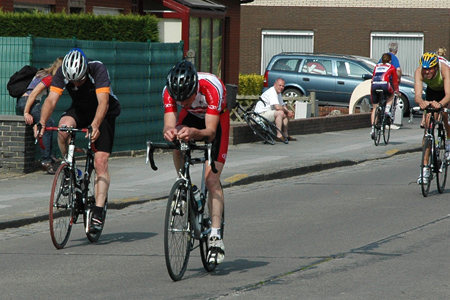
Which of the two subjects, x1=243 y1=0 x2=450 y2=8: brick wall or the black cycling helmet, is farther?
x1=243 y1=0 x2=450 y2=8: brick wall

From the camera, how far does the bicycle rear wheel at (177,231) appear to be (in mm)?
6668

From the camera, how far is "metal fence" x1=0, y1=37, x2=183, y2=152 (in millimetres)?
13984

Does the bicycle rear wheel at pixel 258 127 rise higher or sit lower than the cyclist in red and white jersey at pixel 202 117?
lower

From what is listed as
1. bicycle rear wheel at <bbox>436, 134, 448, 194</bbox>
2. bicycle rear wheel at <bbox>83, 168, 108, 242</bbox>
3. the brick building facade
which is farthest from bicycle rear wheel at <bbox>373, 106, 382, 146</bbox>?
the brick building facade

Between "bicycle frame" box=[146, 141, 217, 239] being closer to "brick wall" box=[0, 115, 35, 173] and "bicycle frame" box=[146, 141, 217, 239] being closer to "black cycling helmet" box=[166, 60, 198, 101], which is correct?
"black cycling helmet" box=[166, 60, 198, 101]

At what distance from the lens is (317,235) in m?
9.10

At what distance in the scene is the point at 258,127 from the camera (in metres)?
18.5

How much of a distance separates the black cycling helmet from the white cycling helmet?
1.72 metres

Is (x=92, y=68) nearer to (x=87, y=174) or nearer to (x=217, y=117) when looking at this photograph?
(x=87, y=174)

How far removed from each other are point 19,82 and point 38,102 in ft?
1.63

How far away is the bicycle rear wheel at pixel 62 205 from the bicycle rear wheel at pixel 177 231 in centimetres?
176

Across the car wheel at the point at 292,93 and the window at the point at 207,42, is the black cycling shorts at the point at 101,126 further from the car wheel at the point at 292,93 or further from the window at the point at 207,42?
the car wheel at the point at 292,93

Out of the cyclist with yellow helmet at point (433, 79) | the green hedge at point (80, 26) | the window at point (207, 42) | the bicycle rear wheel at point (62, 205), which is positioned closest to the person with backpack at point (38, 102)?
the green hedge at point (80, 26)

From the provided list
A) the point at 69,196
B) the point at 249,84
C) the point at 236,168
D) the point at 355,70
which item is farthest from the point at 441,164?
the point at 249,84
